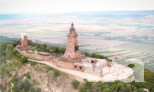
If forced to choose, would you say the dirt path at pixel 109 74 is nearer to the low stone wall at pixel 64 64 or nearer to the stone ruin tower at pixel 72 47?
the low stone wall at pixel 64 64

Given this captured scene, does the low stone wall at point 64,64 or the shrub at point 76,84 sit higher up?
the low stone wall at point 64,64

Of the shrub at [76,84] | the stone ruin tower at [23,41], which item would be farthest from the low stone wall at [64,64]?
the stone ruin tower at [23,41]

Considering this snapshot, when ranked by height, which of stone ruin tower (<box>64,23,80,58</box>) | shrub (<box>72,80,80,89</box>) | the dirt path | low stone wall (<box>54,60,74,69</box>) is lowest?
shrub (<box>72,80,80,89</box>)

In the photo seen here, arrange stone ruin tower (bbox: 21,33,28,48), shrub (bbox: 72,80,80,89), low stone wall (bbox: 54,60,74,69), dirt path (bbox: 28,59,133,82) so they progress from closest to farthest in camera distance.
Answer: dirt path (bbox: 28,59,133,82)
shrub (bbox: 72,80,80,89)
low stone wall (bbox: 54,60,74,69)
stone ruin tower (bbox: 21,33,28,48)

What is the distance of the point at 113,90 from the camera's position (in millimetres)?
16000

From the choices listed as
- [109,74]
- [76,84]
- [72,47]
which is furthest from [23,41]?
[109,74]

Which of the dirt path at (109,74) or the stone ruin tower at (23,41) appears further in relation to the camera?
the stone ruin tower at (23,41)

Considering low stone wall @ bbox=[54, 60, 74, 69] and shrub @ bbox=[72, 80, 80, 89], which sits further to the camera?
low stone wall @ bbox=[54, 60, 74, 69]

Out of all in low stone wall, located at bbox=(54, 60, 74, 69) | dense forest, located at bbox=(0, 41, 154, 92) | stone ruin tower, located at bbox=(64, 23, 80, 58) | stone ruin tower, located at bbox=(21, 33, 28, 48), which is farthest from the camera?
stone ruin tower, located at bbox=(21, 33, 28, 48)

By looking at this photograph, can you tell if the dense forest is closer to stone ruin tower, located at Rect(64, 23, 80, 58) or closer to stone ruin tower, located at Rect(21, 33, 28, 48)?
stone ruin tower, located at Rect(21, 33, 28, 48)

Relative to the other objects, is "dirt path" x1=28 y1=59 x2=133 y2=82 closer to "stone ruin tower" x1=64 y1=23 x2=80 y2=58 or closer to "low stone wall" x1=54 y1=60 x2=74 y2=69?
"low stone wall" x1=54 y1=60 x2=74 y2=69

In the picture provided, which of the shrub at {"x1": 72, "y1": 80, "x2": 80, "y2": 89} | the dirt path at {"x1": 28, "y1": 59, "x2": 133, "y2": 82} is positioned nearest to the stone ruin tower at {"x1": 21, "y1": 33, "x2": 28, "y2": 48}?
the dirt path at {"x1": 28, "y1": 59, "x2": 133, "y2": 82}

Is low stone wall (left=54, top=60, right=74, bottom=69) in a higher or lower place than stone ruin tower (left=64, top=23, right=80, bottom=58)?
lower

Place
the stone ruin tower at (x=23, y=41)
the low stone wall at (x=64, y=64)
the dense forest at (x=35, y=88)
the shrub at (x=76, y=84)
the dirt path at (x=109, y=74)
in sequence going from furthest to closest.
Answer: the stone ruin tower at (x=23, y=41), the low stone wall at (x=64, y=64), the shrub at (x=76, y=84), the dirt path at (x=109, y=74), the dense forest at (x=35, y=88)
